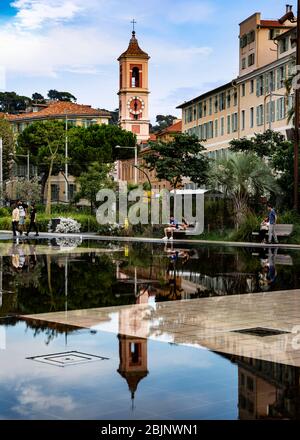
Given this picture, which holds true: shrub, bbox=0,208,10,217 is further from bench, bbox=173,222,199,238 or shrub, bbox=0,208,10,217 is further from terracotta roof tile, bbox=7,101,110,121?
terracotta roof tile, bbox=7,101,110,121

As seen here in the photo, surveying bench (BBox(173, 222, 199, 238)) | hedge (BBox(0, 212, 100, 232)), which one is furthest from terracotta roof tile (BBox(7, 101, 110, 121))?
bench (BBox(173, 222, 199, 238))

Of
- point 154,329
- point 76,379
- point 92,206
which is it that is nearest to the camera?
point 76,379

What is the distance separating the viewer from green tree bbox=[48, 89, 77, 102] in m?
170

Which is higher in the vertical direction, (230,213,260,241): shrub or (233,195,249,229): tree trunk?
(233,195,249,229): tree trunk

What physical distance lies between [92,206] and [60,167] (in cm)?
3971

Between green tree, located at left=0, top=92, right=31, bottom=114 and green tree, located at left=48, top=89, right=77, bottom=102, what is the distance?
11601 mm

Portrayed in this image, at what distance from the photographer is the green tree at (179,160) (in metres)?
57.1

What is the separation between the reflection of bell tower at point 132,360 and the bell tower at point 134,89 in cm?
10604

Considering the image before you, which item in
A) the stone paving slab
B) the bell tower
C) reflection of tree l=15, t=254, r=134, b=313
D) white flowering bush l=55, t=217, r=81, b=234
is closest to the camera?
the stone paving slab

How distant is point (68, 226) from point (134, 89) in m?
70.8

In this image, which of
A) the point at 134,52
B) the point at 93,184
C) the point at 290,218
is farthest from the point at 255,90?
the point at 134,52

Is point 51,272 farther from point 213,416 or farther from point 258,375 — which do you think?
point 213,416
